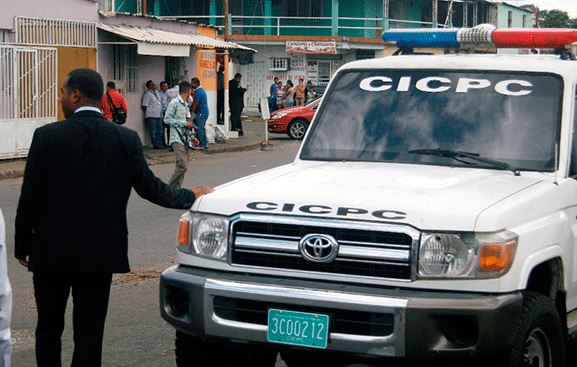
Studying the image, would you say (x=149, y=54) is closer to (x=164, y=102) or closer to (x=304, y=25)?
(x=164, y=102)

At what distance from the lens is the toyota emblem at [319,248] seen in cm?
552

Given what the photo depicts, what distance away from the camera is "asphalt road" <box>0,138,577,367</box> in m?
7.57

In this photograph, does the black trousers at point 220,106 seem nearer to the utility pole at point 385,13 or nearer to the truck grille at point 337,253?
the utility pole at point 385,13

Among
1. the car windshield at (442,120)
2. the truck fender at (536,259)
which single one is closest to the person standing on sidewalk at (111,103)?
the car windshield at (442,120)

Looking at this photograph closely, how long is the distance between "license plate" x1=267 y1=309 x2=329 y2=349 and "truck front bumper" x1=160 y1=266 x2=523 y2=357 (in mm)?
33

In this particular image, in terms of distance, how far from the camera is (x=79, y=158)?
5.82 metres

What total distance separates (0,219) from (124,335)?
4.05 metres

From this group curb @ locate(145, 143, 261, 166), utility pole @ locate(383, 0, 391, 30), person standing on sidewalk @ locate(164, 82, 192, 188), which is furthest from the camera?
utility pole @ locate(383, 0, 391, 30)

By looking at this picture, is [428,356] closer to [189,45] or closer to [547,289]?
[547,289]

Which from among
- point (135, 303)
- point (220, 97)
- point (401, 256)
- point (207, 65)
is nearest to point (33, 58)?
point (207, 65)

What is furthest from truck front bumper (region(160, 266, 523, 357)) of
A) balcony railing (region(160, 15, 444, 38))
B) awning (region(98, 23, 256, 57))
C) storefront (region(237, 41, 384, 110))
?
balcony railing (region(160, 15, 444, 38))

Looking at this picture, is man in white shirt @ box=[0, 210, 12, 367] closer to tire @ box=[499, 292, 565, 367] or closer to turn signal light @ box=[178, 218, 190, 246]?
turn signal light @ box=[178, 218, 190, 246]

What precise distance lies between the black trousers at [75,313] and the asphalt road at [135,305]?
4.81 feet

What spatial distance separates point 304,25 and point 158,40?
3232 cm
